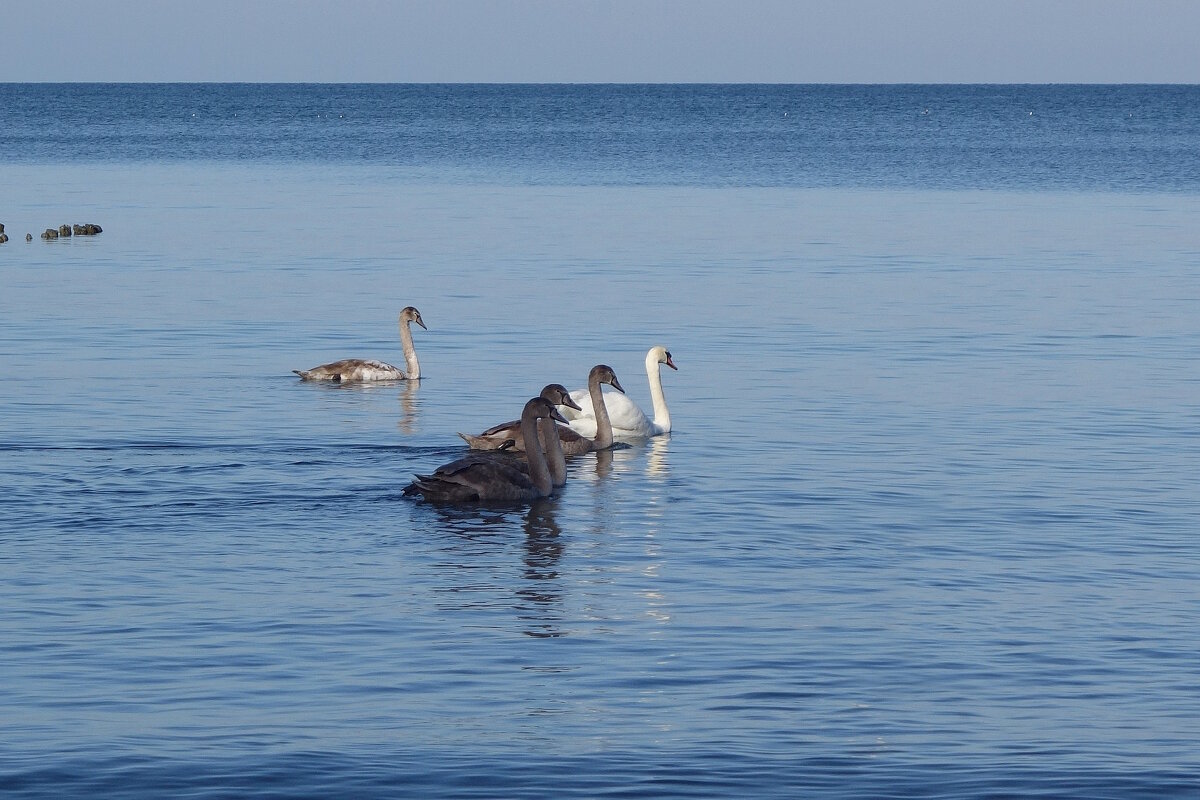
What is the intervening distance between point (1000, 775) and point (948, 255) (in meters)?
29.2

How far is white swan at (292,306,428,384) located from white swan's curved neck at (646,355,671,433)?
3.65 meters

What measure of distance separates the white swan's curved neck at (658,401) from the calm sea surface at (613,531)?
0.50 feet

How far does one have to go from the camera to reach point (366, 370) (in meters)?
21.9

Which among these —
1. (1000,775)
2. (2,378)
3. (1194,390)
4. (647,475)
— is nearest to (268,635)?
(1000,775)

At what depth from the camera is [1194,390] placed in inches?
841

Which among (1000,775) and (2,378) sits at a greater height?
(2,378)

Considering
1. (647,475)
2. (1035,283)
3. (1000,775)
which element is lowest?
(1000,775)

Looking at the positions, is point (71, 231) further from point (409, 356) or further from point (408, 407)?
point (408, 407)

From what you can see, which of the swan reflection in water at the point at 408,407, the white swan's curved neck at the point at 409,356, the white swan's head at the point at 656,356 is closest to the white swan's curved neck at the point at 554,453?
the swan reflection in water at the point at 408,407

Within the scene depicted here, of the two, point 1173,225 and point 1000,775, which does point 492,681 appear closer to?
point 1000,775

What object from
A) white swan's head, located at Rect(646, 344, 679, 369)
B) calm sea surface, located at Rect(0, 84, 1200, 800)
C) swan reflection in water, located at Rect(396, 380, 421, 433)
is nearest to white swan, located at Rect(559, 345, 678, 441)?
calm sea surface, located at Rect(0, 84, 1200, 800)

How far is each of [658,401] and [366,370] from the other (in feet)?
14.0

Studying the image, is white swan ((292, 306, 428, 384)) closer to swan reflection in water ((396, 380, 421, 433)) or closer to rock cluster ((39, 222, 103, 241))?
swan reflection in water ((396, 380, 421, 433))

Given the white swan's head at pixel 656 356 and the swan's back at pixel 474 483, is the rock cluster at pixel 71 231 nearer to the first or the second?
the white swan's head at pixel 656 356
